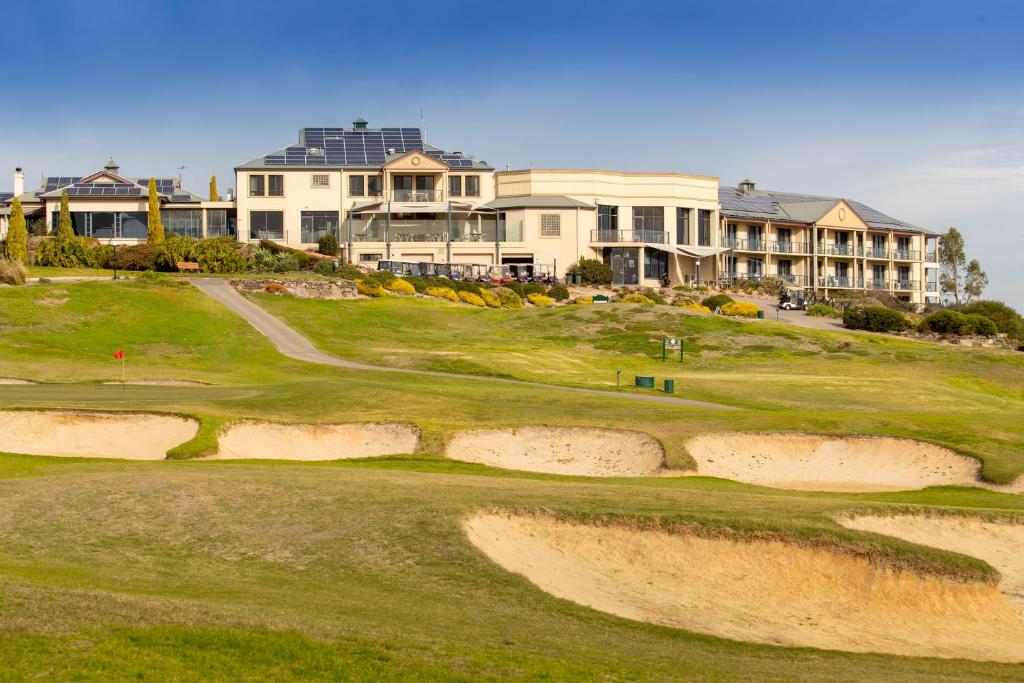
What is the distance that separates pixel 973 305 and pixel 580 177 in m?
35.7

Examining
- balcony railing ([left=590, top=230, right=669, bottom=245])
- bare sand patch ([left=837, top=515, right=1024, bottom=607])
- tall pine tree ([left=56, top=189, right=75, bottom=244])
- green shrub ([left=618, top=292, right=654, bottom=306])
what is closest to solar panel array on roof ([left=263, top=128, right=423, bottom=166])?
tall pine tree ([left=56, top=189, right=75, bottom=244])

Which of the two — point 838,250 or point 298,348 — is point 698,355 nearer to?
point 298,348

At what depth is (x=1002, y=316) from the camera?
8369cm

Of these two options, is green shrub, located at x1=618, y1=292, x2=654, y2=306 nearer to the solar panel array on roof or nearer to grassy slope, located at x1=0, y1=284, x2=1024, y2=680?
the solar panel array on roof

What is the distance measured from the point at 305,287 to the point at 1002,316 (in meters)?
52.3

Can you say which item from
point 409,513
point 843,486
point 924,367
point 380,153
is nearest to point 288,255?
point 380,153

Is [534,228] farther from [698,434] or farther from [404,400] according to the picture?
[698,434]

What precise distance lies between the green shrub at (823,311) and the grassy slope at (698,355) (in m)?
12.1

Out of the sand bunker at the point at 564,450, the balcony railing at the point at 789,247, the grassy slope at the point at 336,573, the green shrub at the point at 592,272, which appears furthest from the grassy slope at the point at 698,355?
the balcony railing at the point at 789,247

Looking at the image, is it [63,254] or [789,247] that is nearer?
[63,254]

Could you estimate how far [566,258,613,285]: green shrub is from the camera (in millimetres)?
94438

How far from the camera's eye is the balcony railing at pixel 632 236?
325ft

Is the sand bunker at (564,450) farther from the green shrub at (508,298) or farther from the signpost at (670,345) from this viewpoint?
the green shrub at (508,298)

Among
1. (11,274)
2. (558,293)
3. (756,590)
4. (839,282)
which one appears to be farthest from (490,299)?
(756,590)
